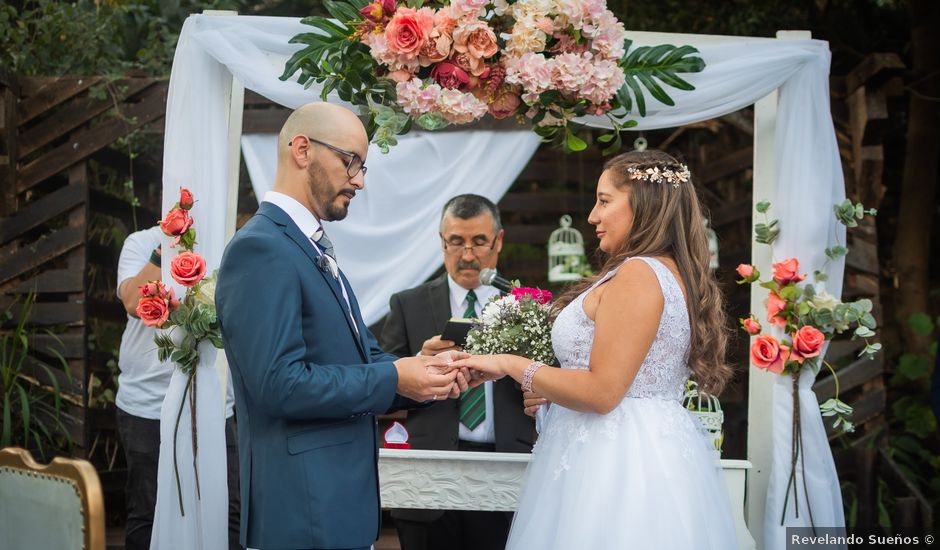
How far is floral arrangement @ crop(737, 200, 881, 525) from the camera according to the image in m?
4.37

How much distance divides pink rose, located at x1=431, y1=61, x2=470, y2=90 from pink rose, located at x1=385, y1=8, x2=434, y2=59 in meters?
0.16

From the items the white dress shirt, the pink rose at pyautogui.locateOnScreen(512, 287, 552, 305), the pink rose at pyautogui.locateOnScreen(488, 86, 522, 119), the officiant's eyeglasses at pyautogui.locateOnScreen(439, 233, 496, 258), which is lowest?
the pink rose at pyautogui.locateOnScreen(512, 287, 552, 305)

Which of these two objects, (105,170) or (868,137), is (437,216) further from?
(868,137)

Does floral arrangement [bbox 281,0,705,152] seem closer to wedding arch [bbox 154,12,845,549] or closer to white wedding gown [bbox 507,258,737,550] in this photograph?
wedding arch [bbox 154,12,845,549]

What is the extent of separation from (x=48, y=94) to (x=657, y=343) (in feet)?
16.5

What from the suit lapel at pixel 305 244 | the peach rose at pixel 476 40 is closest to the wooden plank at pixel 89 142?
the peach rose at pixel 476 40

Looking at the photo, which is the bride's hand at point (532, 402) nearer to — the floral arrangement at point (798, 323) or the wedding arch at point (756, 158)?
the floral arrangement at point (798, 323)

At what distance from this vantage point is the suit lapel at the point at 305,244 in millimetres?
2844

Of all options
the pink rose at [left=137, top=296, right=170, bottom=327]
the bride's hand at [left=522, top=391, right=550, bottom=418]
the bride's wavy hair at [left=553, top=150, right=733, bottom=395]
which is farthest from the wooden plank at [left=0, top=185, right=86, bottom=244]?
the bride's wavy hair at [left=553, top=150, right=733, bottom=395]

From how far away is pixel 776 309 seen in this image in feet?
14.6

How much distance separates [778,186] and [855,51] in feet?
11.8

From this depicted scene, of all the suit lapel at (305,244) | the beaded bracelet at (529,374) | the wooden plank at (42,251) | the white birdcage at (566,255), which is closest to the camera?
the suit lapel at (305,244)

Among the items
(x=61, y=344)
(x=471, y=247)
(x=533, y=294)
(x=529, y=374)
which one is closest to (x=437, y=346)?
(x=533, y=294)

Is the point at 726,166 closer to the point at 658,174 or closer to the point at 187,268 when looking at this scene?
the point at 658,174
